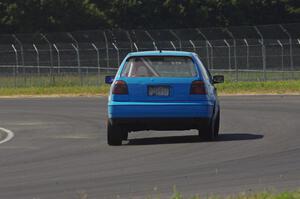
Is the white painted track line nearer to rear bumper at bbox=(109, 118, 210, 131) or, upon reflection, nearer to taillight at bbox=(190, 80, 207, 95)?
rear bumper at bbox=(109, 118, 210, 131)

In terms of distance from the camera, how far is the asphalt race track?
10320 millimetres

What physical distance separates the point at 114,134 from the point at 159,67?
1.40 meters

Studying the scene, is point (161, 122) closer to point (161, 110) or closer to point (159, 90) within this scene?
point (161, 110)

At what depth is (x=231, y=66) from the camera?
169 feet

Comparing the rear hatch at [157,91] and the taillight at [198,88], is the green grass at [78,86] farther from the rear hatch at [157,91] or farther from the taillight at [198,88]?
the rear hatch at [157,91]

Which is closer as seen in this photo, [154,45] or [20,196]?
[20,196]

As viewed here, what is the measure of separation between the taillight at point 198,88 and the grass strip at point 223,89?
21.5 meters

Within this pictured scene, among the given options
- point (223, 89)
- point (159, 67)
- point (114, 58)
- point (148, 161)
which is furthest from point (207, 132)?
point (114, 58)

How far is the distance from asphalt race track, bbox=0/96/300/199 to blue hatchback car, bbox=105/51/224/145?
0.38 metres

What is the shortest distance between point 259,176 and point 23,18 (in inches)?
2365

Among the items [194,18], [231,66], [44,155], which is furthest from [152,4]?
[44,155]

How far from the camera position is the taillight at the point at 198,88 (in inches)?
614

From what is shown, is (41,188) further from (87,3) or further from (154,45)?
(87,3)

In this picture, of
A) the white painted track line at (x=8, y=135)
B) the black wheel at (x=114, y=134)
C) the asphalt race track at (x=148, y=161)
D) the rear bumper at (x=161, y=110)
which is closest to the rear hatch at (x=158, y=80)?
the rear bumper at (x=161, y=110)
